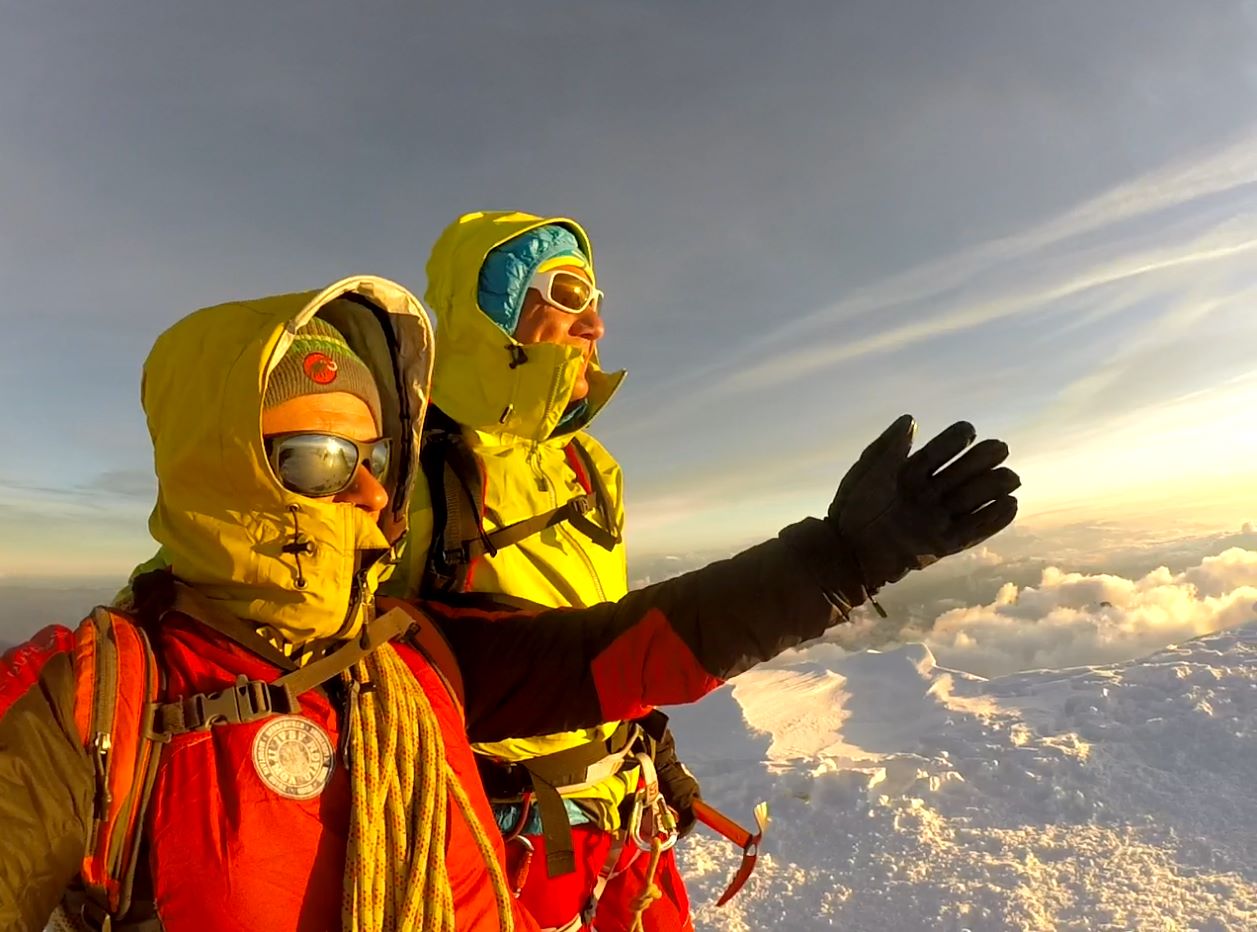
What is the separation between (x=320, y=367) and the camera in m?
1.62

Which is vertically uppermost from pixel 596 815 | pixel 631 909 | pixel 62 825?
pixel 62 825

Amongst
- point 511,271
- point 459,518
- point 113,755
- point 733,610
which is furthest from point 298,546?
point 511,271

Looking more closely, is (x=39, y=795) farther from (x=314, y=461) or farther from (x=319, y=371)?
(x=319, y=371)

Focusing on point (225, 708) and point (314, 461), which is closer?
point (225, 708)

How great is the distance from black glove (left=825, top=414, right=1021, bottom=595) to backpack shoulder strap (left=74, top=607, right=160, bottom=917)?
143 centimetres

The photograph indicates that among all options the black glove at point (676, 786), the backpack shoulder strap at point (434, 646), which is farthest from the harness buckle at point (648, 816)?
the backpack shoulder strap at point (434, 646)

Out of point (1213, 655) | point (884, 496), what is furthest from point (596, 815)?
point (1213, 655)

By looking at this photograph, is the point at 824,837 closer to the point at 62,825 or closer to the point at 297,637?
the point at 297,637

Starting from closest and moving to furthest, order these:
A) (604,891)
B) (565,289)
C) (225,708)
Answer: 1. (225,708)
2. (604,891)
3. (565,289)

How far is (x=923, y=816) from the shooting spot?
4719 mm

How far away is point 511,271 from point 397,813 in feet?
6.02

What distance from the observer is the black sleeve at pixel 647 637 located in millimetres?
1608

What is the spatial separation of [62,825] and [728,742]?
637cm

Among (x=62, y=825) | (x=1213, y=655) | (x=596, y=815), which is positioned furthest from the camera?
(x=1213, y=655)
